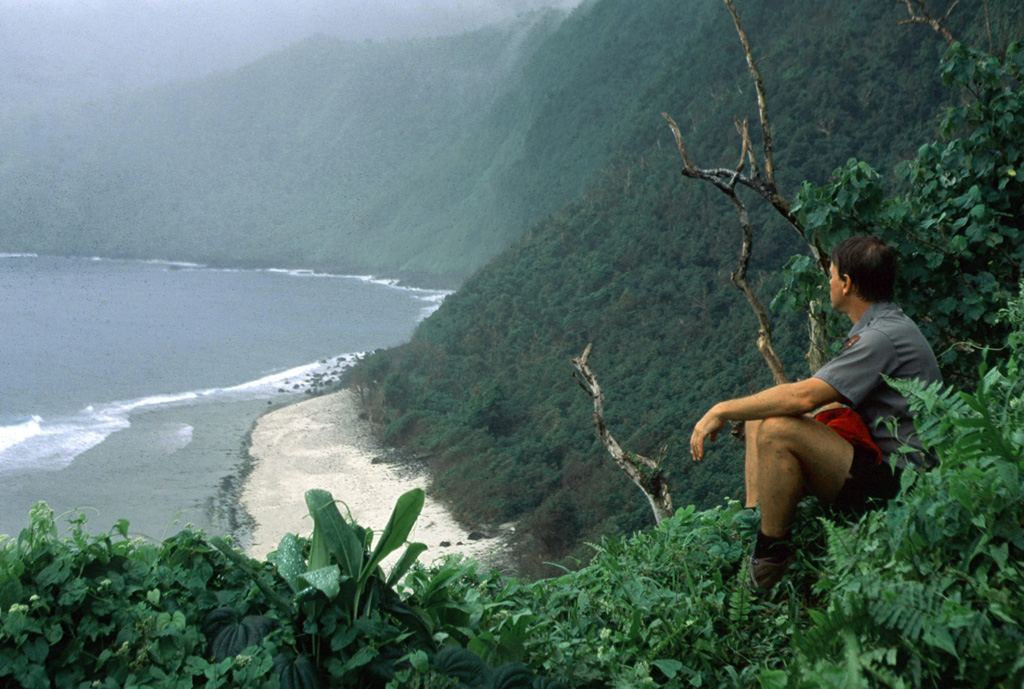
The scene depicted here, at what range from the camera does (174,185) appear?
4181 centimetres

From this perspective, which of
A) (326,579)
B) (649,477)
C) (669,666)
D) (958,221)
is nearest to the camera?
(326,579)

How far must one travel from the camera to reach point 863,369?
183cm

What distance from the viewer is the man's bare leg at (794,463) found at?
182cm

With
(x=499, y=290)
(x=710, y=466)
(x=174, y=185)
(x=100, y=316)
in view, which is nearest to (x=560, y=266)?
(x=499, y=290)

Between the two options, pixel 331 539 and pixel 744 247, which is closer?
pixel 331 539

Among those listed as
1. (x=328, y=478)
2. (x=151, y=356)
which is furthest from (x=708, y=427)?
(x=151, y=356)

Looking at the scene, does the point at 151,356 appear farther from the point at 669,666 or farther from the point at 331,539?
the point at 669,666

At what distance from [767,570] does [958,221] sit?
8.26 feet

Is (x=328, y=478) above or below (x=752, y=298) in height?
below

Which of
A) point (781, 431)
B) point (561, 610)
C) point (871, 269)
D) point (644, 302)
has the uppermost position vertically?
point (871, 269)

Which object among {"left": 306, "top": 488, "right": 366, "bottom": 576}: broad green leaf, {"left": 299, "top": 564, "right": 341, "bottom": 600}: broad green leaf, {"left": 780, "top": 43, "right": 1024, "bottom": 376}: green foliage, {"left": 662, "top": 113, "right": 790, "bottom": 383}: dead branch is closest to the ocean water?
{"left": 662, "top": 113, "right": 790, "bottom": 383}: dead branch

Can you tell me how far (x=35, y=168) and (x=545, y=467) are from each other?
1069 inches

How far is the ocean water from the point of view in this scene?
22.3 m

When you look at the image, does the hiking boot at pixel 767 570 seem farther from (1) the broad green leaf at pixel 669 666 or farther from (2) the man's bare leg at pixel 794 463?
(1) the broad green leaf at pixel 669 666
